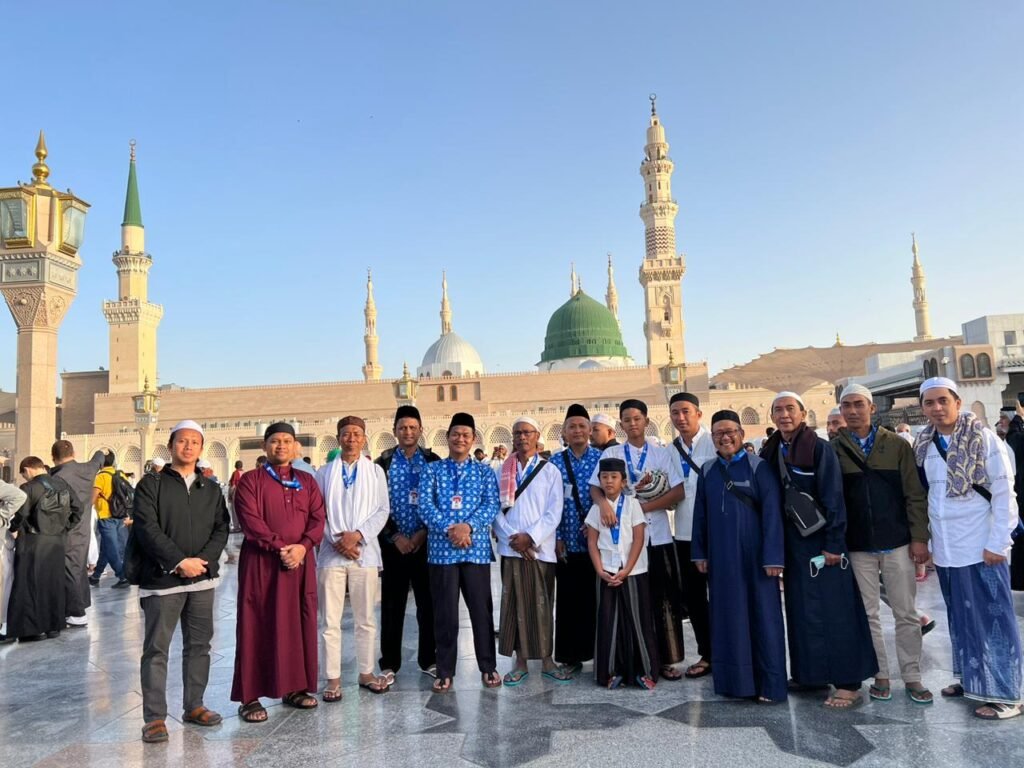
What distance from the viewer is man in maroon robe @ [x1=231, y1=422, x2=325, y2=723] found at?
9.69ft

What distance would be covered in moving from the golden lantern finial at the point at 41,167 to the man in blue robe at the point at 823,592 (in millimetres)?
10237

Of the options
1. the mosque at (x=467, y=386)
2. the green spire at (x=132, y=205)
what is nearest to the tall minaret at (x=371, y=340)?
the mosque at (x=467, y=386)

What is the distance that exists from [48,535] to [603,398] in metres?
34.3

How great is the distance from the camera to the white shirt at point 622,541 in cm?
325

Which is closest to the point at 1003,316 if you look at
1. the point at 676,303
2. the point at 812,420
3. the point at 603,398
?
the point at 812,420

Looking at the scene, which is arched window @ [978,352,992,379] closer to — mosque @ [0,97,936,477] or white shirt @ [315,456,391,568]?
mosque @ [0,97,936,477]

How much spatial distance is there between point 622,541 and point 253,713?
1686 millimetres

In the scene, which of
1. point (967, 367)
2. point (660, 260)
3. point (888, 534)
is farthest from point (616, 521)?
point (660, 260)

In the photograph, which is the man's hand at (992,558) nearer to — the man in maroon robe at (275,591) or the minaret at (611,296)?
the man in maroon robe at (275,591)

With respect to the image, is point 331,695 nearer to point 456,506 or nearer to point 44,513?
point 456,506

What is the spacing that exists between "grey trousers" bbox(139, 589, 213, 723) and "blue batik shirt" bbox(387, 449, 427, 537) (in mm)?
915

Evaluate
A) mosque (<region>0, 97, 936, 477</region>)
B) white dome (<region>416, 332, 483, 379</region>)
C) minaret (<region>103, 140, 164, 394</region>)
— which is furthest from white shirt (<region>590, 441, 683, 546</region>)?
white dome (<region>416, 332, 483, 379</region>)

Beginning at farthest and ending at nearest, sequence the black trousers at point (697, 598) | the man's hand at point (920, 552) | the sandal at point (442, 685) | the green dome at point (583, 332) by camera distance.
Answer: the green dome at point (583, 332) → the black trousers at point (697, 598) → the sandal at point (442, 685) → the man's hand at point (920, 552)

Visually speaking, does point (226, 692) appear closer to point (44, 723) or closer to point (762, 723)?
point (44, 723)
